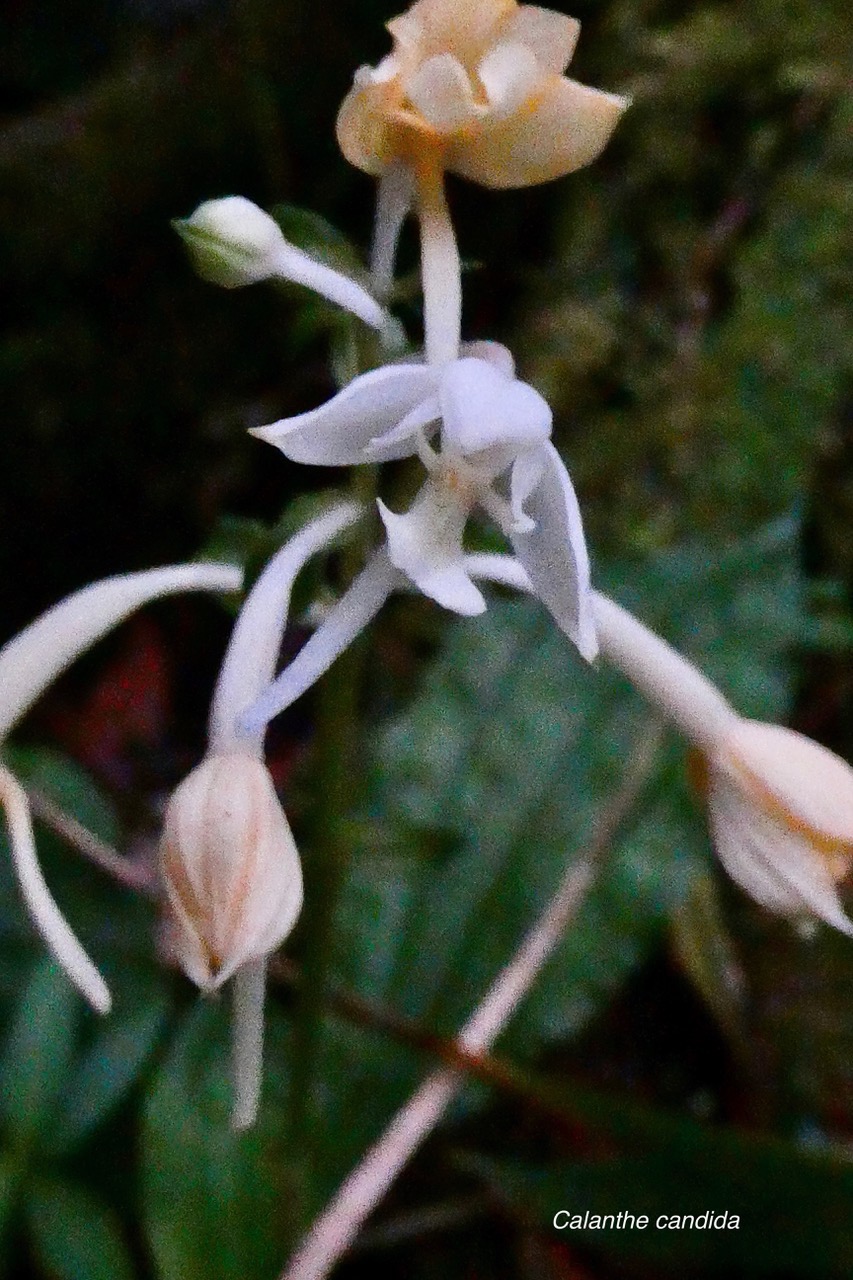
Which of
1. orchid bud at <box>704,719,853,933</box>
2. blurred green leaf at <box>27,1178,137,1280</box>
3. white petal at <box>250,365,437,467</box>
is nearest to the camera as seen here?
white petal at <box>250,365,437,467</box>

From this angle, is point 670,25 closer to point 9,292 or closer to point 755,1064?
point 9,292

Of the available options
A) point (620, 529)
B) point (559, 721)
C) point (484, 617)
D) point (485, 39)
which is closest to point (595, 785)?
point (559, 721)

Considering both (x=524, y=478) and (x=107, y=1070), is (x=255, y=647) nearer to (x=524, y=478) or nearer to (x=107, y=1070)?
(x=524, y=478)

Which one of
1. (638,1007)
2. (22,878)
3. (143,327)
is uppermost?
(22,878)

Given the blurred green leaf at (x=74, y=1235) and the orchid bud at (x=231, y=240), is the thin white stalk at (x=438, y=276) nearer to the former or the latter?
the orchid bud at (x=231, y=240)

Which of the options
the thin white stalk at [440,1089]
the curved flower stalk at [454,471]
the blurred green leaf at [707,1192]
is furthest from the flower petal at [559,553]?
the blurred green leaf at [707,1192]

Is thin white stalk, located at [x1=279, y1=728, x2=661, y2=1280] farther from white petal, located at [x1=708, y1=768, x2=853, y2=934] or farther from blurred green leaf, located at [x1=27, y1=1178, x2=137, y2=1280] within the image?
white petal, located at [x1=708, y1=768, x2=853, y2=934]

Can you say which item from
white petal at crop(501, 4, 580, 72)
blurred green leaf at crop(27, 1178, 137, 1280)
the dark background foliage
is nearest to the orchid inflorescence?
white petal at crop(501, 4, 580, 72)
